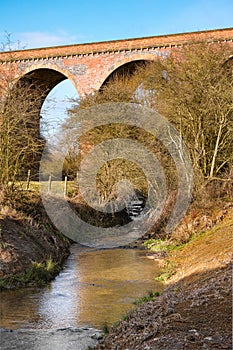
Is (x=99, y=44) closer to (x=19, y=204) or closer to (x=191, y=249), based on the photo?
(x=19, y=204)

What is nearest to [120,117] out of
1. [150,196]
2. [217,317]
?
[150,196]

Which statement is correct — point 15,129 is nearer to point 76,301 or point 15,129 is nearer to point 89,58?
point 76,301

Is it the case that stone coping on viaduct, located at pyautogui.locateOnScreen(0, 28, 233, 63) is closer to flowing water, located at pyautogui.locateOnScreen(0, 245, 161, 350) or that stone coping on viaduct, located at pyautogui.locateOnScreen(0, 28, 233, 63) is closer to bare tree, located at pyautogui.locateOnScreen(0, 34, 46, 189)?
bare tree, located at pyautogui.locateOnScreen(0, 34, 46, 189)

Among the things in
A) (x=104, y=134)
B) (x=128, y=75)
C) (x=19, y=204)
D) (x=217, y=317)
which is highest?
(x=128, y=75)

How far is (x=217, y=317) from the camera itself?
485cm

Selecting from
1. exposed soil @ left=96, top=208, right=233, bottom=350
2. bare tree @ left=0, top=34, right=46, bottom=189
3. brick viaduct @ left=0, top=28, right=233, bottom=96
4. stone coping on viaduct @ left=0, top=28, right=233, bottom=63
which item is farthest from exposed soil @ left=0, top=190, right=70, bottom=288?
brick viaduct @ left=0, top=28, right=233, bottom=96

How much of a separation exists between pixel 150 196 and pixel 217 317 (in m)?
12.8

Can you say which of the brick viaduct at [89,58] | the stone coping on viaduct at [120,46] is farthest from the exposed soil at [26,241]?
the brick viaduct at [89,58]

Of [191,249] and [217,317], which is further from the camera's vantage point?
[191,249]

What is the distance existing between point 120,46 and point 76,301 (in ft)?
66.5

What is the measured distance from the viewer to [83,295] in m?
8.36

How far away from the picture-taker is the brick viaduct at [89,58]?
2500cm

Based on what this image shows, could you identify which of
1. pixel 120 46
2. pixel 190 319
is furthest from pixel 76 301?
pixel 120 46

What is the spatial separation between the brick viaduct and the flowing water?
51.6 feet
